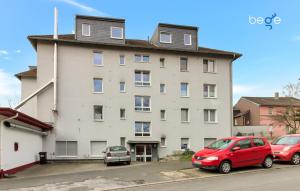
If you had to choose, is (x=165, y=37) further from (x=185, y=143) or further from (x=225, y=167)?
(x=225, y=167)

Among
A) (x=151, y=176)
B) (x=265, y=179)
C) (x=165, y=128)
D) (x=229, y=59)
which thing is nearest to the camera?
(x=265, y=179)

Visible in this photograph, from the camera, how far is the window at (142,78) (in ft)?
110

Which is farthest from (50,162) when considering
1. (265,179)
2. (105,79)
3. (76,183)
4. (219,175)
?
(265,179)

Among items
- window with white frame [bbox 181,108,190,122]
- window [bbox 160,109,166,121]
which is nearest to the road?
window [bbox 160,109,166,121]

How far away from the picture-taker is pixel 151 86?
33.6 metres

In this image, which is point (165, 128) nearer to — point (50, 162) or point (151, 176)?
point (50, 162)

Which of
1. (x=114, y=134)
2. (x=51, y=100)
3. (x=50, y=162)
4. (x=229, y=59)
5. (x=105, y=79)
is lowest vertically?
(x=50, y=162)

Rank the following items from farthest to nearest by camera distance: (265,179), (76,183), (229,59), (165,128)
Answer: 1. (229,59)
2. (165,128)
3. (76,183)
4. (265,179)

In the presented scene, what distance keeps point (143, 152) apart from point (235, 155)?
18.4 m

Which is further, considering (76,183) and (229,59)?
(229,59)

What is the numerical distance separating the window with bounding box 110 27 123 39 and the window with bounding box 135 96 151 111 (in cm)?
644

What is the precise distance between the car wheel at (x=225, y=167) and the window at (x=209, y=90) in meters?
20.5

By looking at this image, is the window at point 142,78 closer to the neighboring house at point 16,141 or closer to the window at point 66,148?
the window at point 66,148

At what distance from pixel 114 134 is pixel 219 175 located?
18.6 m
